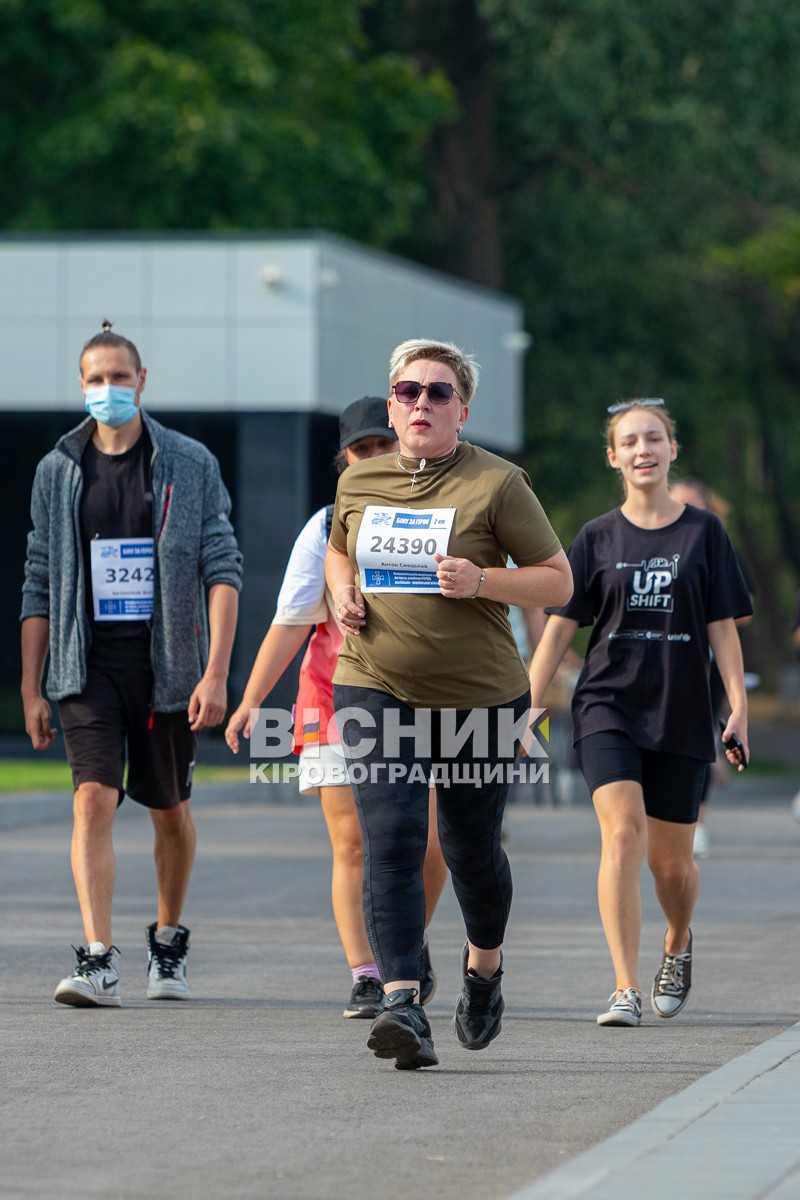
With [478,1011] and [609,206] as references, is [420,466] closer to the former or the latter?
[478,1011]

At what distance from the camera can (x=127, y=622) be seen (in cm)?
770

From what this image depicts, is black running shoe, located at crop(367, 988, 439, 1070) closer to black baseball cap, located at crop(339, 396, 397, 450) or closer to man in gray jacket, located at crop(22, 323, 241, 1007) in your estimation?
man in gray jacket, located at crop(22, 323, 241, 1007)

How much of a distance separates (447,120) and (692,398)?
6.61 metres

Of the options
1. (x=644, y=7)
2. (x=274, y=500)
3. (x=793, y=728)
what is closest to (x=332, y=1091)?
(x=274, y=500)

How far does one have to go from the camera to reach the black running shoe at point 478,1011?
21.4 feet

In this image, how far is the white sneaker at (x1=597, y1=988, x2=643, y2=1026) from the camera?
7199 mm

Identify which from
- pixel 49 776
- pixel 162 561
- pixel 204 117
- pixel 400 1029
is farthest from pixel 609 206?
pixel 400 1029

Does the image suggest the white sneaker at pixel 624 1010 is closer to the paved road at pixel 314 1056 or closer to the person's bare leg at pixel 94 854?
the paved road at pixel 314 1056

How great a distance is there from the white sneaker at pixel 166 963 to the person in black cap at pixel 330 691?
0.61 meters

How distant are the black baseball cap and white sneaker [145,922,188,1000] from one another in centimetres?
167

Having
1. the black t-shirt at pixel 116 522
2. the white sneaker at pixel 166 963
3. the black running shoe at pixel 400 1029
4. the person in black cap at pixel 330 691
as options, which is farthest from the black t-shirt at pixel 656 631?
the black running shoe at pixel 400 1029

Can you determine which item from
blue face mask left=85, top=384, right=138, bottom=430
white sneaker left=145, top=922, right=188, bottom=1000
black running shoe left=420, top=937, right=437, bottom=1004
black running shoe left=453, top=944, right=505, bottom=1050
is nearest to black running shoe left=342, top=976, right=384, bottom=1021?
black running shoe left=420, top=937, right=437, bottom=1004

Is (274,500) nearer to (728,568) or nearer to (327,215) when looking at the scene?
(327,215)

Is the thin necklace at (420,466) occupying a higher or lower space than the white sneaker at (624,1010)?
higher
